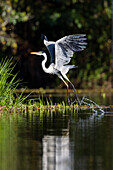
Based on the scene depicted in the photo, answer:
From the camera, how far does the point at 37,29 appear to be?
30.3 meters

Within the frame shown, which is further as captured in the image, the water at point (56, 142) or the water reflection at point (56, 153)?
the water at point (56, 142)

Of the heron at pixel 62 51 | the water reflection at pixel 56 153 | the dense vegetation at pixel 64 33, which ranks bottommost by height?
the water reflection at pixel 56 153

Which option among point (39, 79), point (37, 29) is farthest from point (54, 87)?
point (37, 29)

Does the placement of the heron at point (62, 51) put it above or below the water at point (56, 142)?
above

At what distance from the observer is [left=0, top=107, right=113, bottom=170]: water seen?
6.43 m

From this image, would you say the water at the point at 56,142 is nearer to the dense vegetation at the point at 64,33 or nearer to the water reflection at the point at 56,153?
the water reflection at the point at 56,153

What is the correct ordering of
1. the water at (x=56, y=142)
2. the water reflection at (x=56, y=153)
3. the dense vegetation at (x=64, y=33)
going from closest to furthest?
the water reflection at (x=56, y=153)
the water at (x=56, y=142)
the dense vegetation at (x=64, y=33)

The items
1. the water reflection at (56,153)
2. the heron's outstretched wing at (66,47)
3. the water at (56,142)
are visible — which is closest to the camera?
the water reflection at (56,153)

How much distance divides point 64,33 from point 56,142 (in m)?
22.7

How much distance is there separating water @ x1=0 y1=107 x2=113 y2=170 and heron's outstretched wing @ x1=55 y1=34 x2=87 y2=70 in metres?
2.85

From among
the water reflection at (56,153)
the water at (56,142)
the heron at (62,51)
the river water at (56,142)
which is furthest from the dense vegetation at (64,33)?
the water reflection at (56,153)

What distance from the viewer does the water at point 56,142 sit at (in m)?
6.43

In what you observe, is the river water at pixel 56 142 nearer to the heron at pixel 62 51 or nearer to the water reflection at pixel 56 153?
the water reflection at pixel 56 153

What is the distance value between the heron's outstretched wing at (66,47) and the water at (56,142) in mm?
2850
